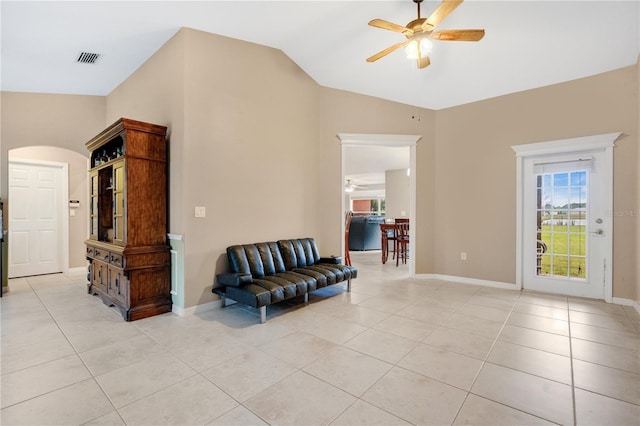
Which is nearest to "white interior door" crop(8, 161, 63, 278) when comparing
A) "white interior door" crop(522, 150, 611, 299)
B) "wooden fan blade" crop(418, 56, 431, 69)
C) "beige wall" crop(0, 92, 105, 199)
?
"beige wall" crop(0, 92, 105, 199)

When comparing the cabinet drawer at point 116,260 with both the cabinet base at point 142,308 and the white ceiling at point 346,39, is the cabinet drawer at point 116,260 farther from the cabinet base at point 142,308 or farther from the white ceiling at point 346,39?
the white ceiling at point 346,39

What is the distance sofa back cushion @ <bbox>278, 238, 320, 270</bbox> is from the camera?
4023 millimetres

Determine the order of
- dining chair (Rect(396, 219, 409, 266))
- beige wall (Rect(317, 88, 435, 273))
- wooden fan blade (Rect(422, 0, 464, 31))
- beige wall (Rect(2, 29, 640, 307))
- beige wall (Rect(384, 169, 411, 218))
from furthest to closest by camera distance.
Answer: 1. beige wall (Rect(384, 169, 411, 218))
2. dining chair (Rect(396, 219, 409, 266))
3. beige wall (Rect(317, 88, 435, 273))
4. beige wall (Rect(2, 29, 640, 307))
5. wooden fan blade (Rect(422, 0, 464, 31))

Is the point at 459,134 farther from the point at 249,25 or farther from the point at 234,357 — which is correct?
the point at 234,357

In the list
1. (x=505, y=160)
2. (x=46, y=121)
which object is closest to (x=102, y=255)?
(x=46, y=121)

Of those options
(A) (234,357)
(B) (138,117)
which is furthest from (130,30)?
(A) (234,357)

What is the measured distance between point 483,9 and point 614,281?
369 centimetres

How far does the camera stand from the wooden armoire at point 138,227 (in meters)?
3.20

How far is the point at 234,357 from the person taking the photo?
7.75ft

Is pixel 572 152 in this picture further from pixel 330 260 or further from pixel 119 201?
pixel 119 201

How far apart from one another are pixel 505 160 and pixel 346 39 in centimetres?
296

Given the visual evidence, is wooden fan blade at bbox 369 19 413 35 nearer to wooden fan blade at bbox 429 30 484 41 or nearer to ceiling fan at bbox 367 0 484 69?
ceiling fan at bbox 367 0 484 69

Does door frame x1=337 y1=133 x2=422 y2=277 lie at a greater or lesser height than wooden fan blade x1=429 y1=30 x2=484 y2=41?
lesser

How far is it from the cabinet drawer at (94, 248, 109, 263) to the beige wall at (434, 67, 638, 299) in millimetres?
4896
